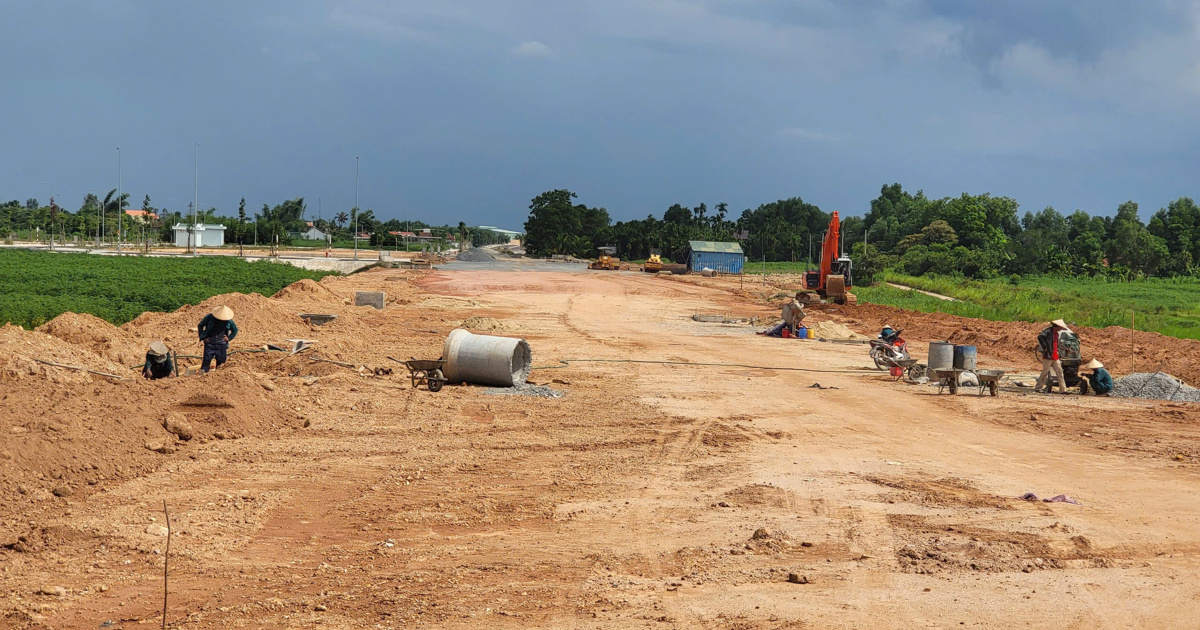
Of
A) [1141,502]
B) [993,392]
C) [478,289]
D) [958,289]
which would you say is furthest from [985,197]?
[1141,502]

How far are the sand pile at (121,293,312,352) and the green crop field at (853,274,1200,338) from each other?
67.1ft

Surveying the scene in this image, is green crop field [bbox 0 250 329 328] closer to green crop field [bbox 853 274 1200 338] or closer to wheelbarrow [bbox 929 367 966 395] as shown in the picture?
wheelbarrow [bbox 929 367 966 395]

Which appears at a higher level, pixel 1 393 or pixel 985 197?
pixel 985 197

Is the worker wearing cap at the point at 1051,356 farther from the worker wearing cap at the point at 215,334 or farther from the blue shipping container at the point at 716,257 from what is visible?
the blue shipping container at the point at 716,257

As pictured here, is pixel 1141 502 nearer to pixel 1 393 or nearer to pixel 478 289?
pixel 1 393

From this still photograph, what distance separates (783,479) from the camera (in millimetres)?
11078

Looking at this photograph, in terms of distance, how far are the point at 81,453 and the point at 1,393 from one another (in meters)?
2.66

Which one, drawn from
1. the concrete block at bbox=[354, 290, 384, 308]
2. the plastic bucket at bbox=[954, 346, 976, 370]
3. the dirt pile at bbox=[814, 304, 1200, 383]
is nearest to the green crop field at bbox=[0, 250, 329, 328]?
the concrete block at bbox=[354, 290, 384, 308]

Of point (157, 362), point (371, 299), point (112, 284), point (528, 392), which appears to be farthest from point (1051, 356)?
point (112, 284)

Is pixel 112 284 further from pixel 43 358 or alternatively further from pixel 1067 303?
pixel 1067 303

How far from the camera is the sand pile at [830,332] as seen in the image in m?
29.5

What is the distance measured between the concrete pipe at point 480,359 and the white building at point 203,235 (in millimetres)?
103037

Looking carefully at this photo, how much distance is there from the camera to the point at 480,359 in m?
16.6

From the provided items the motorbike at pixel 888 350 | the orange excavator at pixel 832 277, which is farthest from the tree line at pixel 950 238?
the motorbike at pixel 888 350
